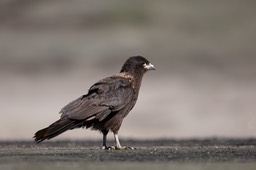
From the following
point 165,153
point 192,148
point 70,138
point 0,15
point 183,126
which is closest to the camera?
point 165,153

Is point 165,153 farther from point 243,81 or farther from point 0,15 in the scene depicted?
point 0,15

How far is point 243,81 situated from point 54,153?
632 inches

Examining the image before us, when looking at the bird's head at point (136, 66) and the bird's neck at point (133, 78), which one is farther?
the bird's head at point (136, 66)

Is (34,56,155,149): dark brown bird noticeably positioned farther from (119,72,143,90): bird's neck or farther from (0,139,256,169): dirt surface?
(0,139,256,169): dirt surface

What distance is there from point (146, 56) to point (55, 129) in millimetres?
17819

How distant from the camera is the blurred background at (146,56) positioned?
3250 cm

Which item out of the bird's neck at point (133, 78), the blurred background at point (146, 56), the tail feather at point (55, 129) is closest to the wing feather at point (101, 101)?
the tail feather at point (55, 129)

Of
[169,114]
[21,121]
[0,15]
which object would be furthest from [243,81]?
[0,15]

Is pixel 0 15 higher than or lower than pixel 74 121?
higher

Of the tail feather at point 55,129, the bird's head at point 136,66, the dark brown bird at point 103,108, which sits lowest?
the tail feather at point 55,129

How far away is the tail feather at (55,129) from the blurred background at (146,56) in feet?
25.2

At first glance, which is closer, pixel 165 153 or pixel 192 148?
pixel 165 153

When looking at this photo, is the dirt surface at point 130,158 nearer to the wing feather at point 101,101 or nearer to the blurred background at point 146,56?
the wing feather at point 101,101

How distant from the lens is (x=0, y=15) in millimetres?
43875
